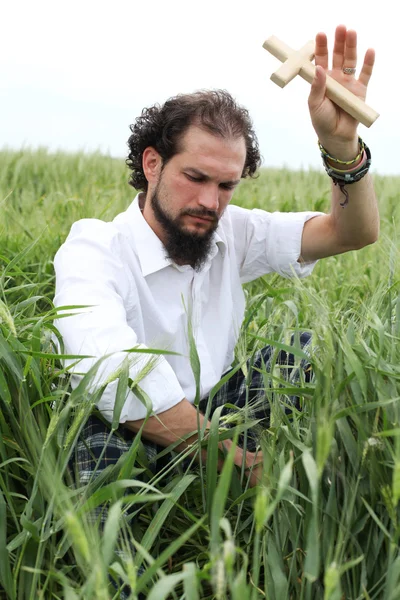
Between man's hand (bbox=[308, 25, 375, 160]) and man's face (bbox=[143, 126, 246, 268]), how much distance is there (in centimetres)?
26

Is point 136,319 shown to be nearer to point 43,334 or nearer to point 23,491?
point 43,334

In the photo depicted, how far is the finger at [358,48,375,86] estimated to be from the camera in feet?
6.10

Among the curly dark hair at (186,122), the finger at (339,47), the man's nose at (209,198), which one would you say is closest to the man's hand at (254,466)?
the man's nose at (209,198)

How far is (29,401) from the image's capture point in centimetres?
152

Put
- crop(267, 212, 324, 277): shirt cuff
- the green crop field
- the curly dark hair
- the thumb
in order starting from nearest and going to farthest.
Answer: the green crop field, the thumb, the curly dark hair, crop(267, 212, 324, 277): shirt cuff

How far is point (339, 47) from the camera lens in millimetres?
1840

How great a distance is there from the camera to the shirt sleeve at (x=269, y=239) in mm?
2236

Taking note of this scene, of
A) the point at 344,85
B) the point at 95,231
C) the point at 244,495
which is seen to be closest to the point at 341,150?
the point at 344,85

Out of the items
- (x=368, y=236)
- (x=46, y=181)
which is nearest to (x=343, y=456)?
(x=368, y=236)

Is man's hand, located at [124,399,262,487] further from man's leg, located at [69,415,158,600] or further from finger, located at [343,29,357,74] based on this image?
finger, located at [343,29,357,74]

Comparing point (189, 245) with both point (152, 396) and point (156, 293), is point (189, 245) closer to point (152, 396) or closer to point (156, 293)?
point (156, 293)

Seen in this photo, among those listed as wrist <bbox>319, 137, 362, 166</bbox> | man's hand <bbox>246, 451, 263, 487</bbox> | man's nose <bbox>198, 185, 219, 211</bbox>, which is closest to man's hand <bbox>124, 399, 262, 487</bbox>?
man's hand <bbox>246, 451, 263, 487</bbox>

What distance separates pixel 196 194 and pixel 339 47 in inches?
20.6

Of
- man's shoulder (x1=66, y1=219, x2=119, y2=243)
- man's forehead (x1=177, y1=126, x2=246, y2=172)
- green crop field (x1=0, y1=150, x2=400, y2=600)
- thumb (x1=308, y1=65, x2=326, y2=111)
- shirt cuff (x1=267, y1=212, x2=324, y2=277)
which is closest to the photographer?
green crop field (x1=0, y1=150, x2=400, y2=600)
